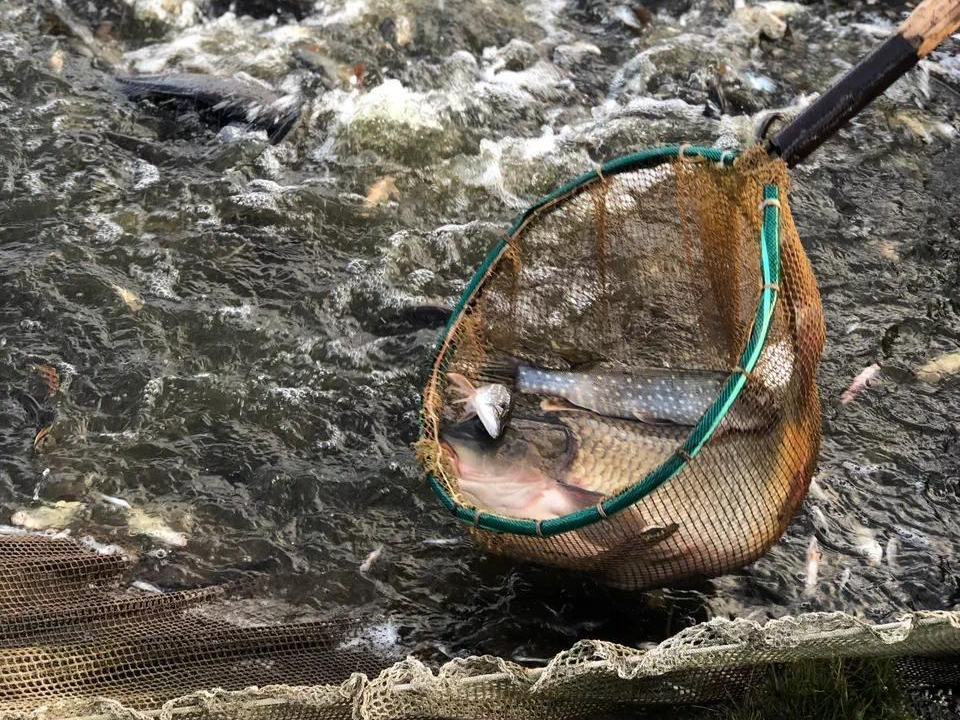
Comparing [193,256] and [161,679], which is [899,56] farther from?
[193,256]

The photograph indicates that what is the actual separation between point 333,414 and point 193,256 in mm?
1358

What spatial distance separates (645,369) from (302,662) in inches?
70.7

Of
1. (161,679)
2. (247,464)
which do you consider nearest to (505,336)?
(247,464)

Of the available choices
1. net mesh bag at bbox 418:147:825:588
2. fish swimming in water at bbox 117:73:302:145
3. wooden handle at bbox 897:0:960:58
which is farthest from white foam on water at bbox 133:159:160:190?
wooden handle at bbox 897:0:960:58

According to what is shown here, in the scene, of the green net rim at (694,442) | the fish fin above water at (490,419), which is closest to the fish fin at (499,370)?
the fish fin above water at (490,419)

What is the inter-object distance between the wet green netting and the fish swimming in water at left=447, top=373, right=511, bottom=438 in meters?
0.88

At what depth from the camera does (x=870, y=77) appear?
280cm

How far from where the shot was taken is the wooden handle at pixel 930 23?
8.78 feet

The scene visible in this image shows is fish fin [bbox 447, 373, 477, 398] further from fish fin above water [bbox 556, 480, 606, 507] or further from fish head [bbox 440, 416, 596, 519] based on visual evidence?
fish fin above water [bbox 556, 480, 606, 507]

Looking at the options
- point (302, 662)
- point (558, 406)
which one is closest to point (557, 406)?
point (558, 406)

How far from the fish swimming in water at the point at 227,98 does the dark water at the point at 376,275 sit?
107 millimetres

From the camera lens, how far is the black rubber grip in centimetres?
277

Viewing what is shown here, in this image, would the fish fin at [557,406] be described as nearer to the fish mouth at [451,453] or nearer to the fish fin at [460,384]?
the fish fin at [460,384]

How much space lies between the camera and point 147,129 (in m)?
5.67
